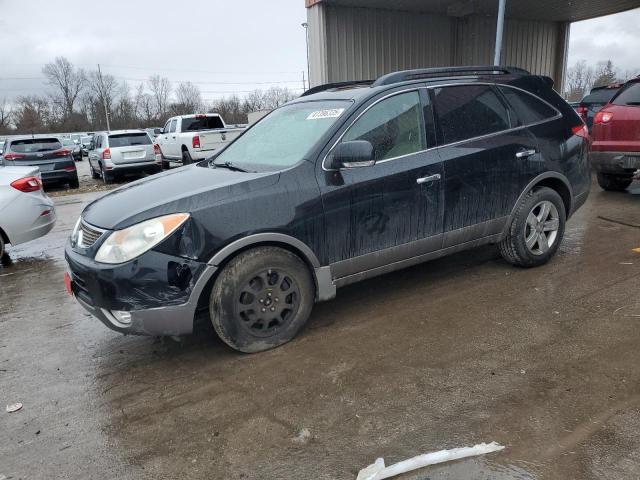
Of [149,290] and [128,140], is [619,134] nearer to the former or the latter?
[149,290]

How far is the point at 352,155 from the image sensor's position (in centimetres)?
344

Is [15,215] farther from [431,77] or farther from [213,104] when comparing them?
[213,104]

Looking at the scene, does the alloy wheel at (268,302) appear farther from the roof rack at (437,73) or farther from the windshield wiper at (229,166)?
the roof rack at (437,73)

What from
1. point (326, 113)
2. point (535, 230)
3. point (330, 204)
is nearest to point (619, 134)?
point (535, 230)

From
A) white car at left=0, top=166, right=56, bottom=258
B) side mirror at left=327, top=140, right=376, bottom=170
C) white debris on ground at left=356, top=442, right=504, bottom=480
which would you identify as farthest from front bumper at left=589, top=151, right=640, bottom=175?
white car at left=0, top=166, right=56, bottom=258

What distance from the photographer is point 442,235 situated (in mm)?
4082

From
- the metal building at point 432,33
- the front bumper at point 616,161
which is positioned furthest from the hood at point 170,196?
the metal building at point 432,33

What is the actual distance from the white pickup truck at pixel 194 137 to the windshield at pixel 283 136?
1023 cm

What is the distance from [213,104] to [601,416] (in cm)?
8132

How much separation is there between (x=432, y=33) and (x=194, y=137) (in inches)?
348

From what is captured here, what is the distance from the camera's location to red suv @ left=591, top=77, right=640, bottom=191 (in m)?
7.08

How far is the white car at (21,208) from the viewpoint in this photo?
5.86m

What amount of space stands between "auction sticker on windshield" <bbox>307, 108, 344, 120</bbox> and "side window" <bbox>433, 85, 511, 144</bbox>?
856 mm

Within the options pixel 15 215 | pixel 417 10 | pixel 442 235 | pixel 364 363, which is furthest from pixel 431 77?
pixel 417 10
